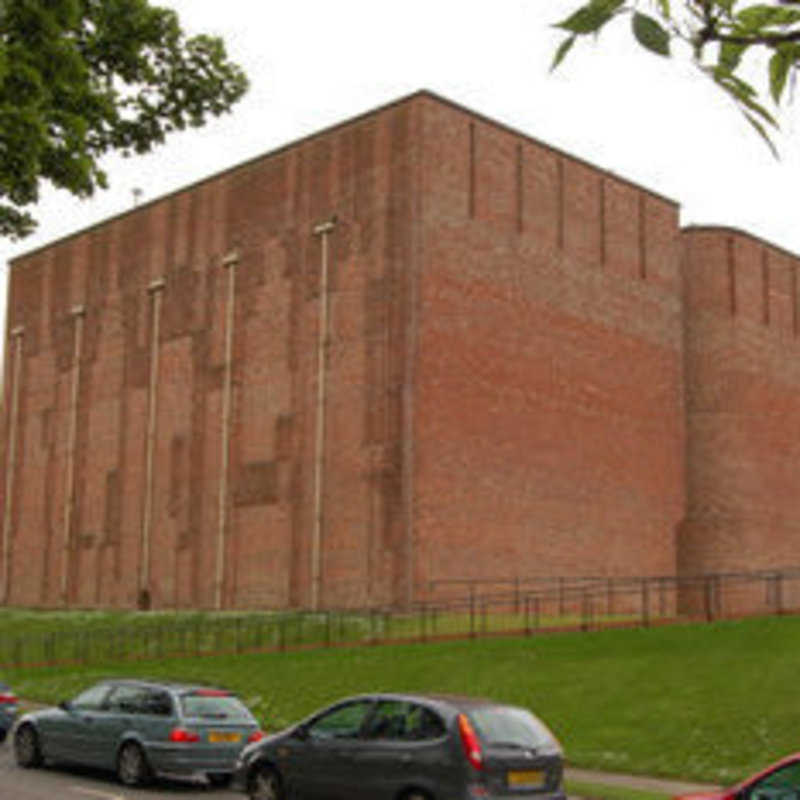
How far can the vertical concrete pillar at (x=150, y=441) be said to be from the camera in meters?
47.5

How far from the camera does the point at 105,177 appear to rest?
12312 mm

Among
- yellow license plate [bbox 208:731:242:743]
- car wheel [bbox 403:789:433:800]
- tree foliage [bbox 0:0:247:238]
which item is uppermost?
tree foliage [bbox 0:0:247:238]

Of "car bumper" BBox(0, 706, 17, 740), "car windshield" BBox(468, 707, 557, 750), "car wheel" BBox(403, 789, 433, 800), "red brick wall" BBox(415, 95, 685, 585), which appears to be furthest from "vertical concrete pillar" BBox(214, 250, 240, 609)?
"car wheel" BBox(403, 789, 433, 800)

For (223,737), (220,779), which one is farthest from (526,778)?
(220,779)

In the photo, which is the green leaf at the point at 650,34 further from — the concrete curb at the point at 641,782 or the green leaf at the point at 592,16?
the concrete curb at the point at 641,782

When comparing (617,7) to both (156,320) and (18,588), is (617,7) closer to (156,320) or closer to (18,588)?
(156,320)

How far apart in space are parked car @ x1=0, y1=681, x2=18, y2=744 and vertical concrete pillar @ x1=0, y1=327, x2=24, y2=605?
3494cm

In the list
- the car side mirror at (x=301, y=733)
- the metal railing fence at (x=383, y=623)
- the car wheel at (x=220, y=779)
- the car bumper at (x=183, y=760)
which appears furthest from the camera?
the metal railing fence at (x=383, y=623)

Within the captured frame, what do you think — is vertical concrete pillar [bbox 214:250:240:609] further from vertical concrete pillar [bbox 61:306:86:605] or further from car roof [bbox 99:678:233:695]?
car roof [bbox 99:678:233:695]

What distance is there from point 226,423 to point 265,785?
32080 millimetres

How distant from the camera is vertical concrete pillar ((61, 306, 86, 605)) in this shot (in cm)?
5144

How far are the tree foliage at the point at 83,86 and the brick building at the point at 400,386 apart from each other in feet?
85.7

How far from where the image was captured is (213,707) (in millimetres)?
16781

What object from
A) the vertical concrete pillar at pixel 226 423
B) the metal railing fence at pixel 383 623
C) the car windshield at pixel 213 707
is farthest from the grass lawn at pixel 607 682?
the vertical concrete pillar at pixel 226 423
